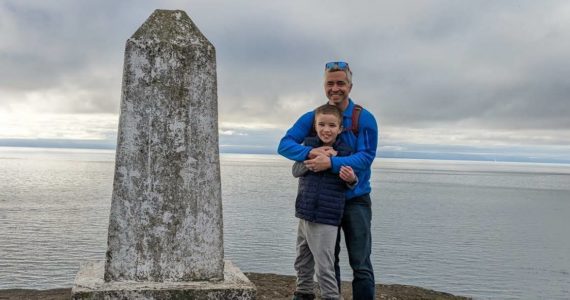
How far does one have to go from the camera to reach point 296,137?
5078mm

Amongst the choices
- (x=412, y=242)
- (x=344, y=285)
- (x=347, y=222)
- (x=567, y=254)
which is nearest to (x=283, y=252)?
(x=412, y=242)

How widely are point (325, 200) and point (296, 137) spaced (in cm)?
71

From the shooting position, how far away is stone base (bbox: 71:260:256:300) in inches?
142

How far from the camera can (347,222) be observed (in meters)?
4.92

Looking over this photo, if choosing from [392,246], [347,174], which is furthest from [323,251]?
[392,246]

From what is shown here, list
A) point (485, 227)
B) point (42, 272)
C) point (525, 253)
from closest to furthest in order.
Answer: point (42, 272) < point (525, 253) < point (485, 227)

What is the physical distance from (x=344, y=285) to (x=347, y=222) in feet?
22.4

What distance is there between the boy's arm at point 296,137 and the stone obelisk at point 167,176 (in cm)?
108

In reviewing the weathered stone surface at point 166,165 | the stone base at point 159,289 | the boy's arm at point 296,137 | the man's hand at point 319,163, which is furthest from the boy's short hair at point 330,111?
the stone base at point 159,289

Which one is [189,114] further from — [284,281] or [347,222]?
[284,281]

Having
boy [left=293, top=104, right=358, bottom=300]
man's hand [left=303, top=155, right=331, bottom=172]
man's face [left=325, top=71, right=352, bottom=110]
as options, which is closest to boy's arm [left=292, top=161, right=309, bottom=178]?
boy [left=293, top=104, right=358, bottom=300]

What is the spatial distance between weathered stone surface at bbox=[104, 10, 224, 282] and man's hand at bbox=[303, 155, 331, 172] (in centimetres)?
102

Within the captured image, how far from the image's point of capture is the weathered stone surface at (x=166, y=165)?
376 centimetres

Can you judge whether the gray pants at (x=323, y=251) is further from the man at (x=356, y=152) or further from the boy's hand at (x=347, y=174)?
the boy's hand at (x=347, y=174)
